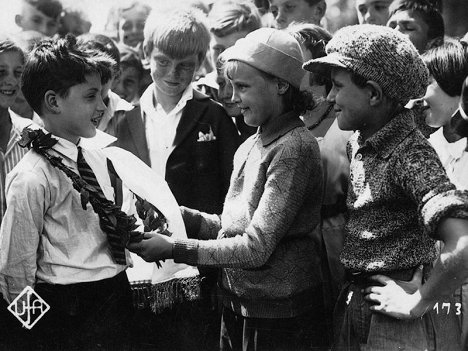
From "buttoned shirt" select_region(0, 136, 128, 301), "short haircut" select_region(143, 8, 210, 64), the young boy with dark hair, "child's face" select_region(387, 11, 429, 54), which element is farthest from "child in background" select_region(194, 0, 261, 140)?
"buttoned shirt" select_region(0, 136, 128, 301)

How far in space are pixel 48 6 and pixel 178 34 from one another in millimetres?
2379

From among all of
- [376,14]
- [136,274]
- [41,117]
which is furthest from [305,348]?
[376,14]

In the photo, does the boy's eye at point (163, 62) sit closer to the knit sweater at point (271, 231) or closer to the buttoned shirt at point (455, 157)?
the knit sweater at point (271, 231)

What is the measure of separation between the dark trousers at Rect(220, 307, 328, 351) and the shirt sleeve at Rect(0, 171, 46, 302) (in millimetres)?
895

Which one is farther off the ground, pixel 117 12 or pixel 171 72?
pixel 117 12

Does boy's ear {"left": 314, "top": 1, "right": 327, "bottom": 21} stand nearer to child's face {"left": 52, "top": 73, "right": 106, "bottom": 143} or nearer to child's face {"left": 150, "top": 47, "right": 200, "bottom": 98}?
child's face {"left": 150, "top": 47, "right": 200, "bottom": 98}

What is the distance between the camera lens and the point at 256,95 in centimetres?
296

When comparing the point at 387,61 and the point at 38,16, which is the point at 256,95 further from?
the point at 38,16

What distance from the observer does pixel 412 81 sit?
2.48 metres

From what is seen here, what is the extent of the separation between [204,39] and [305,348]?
2.01 meters

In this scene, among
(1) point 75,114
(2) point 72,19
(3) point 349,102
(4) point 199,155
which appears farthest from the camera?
(2) point 72,19

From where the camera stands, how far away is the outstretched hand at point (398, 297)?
230 cm

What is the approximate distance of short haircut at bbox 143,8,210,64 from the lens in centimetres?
410

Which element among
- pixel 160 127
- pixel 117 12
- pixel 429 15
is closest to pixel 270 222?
pixel 160 127
